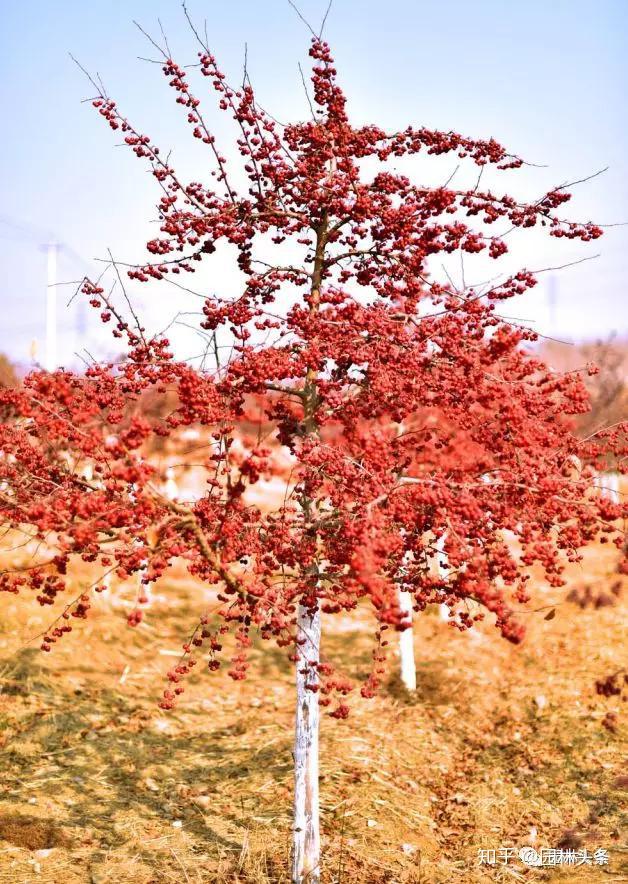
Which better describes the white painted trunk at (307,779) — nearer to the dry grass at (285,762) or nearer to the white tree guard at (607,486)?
the dry grass at (285,762)

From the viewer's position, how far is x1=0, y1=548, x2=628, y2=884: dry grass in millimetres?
8141

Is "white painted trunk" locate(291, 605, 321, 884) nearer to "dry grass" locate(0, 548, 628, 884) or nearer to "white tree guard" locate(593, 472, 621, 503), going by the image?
"dry grass" locate(0, 548, 628, 884)

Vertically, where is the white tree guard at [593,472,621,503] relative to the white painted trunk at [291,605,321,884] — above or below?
above

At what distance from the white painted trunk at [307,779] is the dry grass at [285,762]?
2.20 ft

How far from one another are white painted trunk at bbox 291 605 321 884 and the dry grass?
67cm

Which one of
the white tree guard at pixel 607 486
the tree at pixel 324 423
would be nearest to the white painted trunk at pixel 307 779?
the tree at pixel 324 423

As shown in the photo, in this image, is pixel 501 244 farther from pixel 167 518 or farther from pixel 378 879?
pixel 378 879

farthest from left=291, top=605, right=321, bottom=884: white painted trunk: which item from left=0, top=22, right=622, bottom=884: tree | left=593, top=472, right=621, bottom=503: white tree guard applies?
left=593, top=472, right=621, bottom=503: white tree guard

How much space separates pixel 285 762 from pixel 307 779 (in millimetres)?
3427

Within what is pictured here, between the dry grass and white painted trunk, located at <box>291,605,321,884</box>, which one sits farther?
the dry grass

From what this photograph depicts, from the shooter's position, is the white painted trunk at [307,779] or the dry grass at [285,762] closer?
the white painted trunk at [307,779]

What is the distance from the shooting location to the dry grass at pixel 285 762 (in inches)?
320

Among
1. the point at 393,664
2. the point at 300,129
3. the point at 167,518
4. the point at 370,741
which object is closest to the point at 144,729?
the point at 370,741

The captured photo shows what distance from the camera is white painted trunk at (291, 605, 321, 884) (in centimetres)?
700
